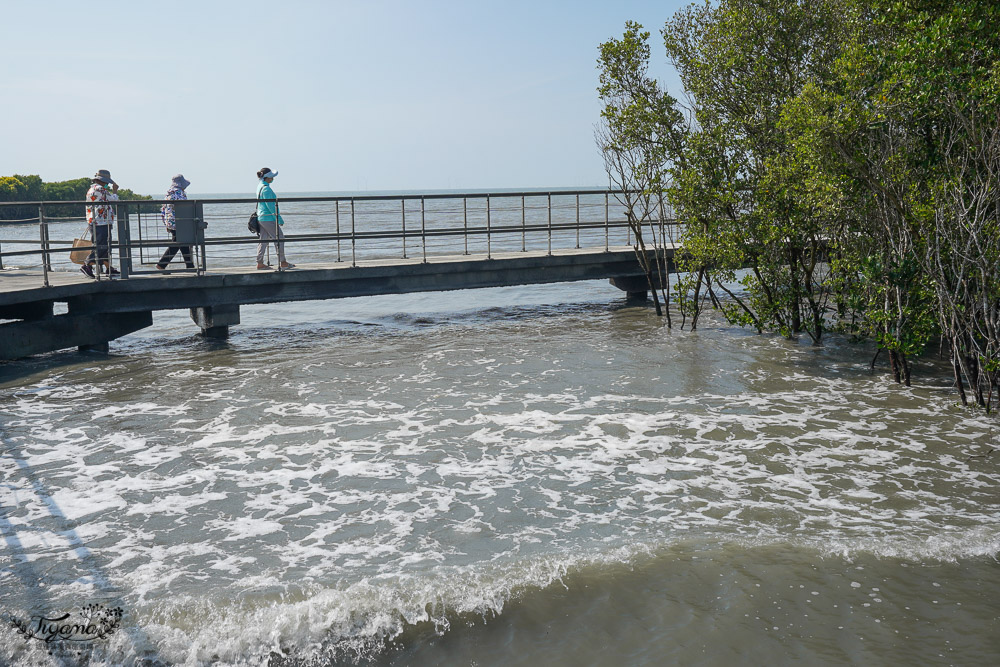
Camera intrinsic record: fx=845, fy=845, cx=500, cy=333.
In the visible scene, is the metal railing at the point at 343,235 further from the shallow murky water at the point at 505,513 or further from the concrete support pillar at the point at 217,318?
the shallow murky water at the point at 505,513

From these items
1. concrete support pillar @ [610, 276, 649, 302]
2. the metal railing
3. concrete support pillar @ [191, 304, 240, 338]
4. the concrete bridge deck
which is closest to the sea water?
the concrete bridge deck

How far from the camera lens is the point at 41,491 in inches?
300

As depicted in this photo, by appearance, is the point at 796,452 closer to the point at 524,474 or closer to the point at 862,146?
the point at 524,474

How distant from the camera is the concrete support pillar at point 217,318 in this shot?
1521 cm

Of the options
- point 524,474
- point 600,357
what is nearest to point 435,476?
point 524,474

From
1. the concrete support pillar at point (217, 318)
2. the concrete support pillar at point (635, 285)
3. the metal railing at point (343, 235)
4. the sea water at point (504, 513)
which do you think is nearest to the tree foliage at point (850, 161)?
the sea water at point (504, 513)

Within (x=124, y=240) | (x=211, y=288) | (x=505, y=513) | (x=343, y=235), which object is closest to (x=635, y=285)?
(x=343, y=235)

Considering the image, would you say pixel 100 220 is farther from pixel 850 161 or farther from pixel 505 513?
pixel 850 161

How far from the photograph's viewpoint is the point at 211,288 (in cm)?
1491

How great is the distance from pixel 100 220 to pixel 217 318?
8.28ft

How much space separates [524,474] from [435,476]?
0.85 meters

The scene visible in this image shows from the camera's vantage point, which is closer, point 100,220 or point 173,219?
point 100,220

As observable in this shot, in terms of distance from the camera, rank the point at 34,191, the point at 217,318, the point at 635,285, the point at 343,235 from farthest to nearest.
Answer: the point at 34,191 → the point at 635,285 → the point at 343,235 → the point at 217,318

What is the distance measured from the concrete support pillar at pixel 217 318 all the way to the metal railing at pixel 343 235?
2.54 ft
